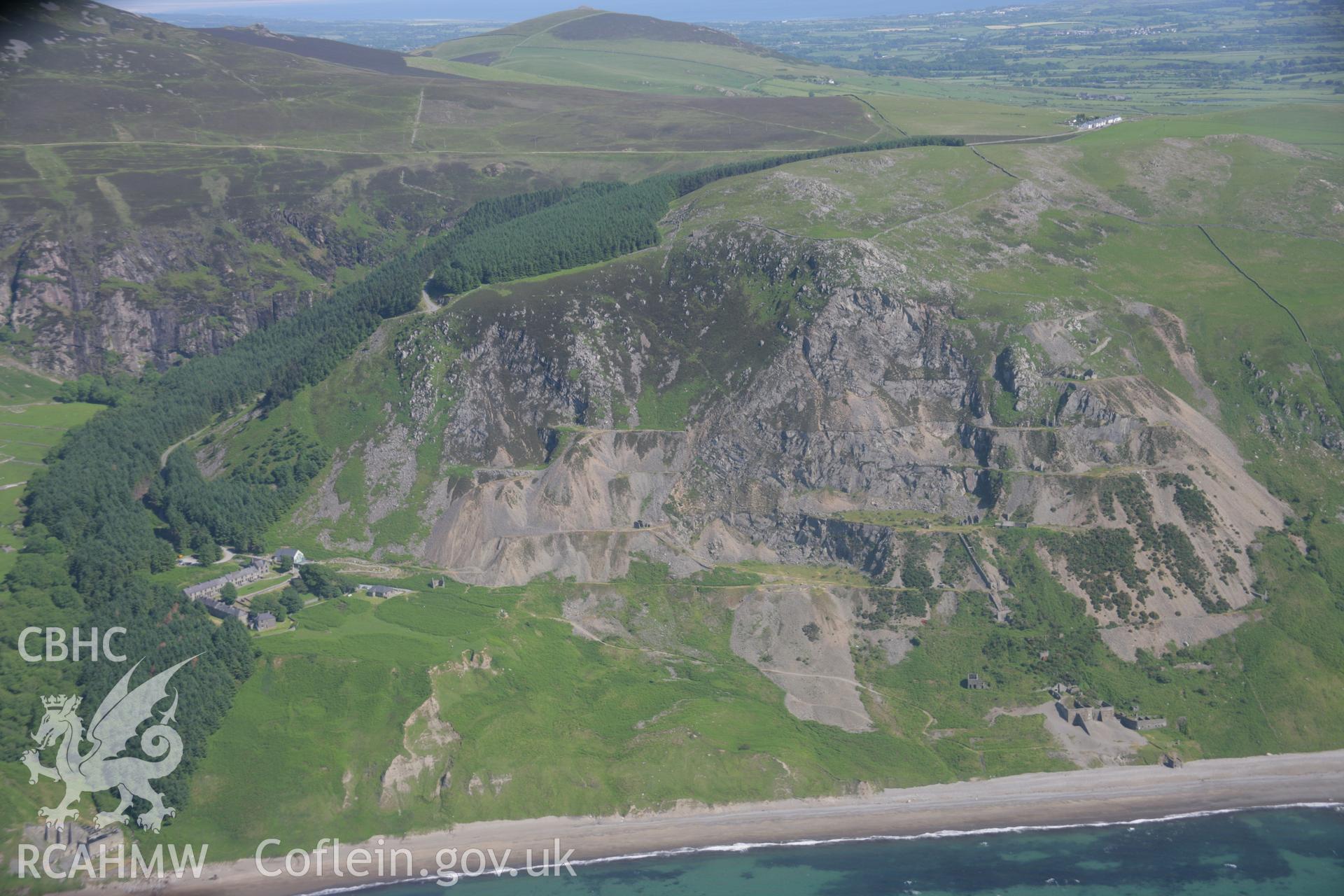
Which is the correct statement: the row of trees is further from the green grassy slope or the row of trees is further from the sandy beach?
the sandy beach

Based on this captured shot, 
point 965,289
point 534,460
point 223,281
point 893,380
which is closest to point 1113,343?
point 965,289

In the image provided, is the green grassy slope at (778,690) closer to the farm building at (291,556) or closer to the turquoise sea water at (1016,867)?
the farm building at (291,556)

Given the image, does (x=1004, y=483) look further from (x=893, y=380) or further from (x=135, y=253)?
(x=135, y=253)

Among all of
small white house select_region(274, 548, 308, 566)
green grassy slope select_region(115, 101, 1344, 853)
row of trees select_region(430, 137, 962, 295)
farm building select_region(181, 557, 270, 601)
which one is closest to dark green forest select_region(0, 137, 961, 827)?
row of trees select_region(430, 137, 962, 295)

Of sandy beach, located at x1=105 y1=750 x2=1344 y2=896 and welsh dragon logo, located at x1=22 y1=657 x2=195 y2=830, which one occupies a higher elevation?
welsh dragon logo, located at x1=22 y1=657 x2=195 y2=830

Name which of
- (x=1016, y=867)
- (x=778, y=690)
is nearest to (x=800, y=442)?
(x=778, y=690)

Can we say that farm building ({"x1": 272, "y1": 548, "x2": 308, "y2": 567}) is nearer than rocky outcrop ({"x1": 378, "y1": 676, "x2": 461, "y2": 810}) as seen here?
No

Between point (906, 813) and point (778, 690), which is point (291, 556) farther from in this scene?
point (906, 813)
